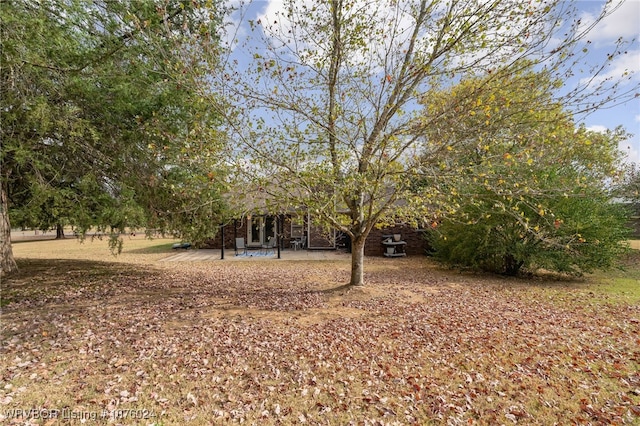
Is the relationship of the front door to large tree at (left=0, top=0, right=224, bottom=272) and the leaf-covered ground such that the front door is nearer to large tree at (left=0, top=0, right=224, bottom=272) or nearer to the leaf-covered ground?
large tree at (left=0, top=0, right=224, bottom=272)

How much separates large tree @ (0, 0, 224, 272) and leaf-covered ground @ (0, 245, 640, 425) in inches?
84.6

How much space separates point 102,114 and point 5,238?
4.26 meters

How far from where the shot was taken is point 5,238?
8.30m

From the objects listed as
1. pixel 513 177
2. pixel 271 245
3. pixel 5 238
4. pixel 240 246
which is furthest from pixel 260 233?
pixel 513 177

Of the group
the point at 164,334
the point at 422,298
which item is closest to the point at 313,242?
the point at 422,298

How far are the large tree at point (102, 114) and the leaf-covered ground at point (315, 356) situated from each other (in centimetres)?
215

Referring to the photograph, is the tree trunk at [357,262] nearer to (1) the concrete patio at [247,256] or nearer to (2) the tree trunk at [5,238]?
(1) the concrete patio at [247,256]

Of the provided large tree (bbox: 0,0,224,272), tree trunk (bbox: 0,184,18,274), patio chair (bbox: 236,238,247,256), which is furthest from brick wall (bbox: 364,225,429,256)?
tree trunk (bbox: 0,184,18,274)

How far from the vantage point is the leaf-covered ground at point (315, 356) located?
10.4 feet

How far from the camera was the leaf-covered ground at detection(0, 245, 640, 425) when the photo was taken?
10.4 ft

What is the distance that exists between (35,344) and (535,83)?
8635 millimetres

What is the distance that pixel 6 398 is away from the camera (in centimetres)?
317

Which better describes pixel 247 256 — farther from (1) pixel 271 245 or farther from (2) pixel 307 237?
(2) pixel 307 237

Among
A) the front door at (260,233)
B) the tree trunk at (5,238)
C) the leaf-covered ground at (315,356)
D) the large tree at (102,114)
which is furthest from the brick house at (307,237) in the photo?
the leaf-covered ground at (315,356)
